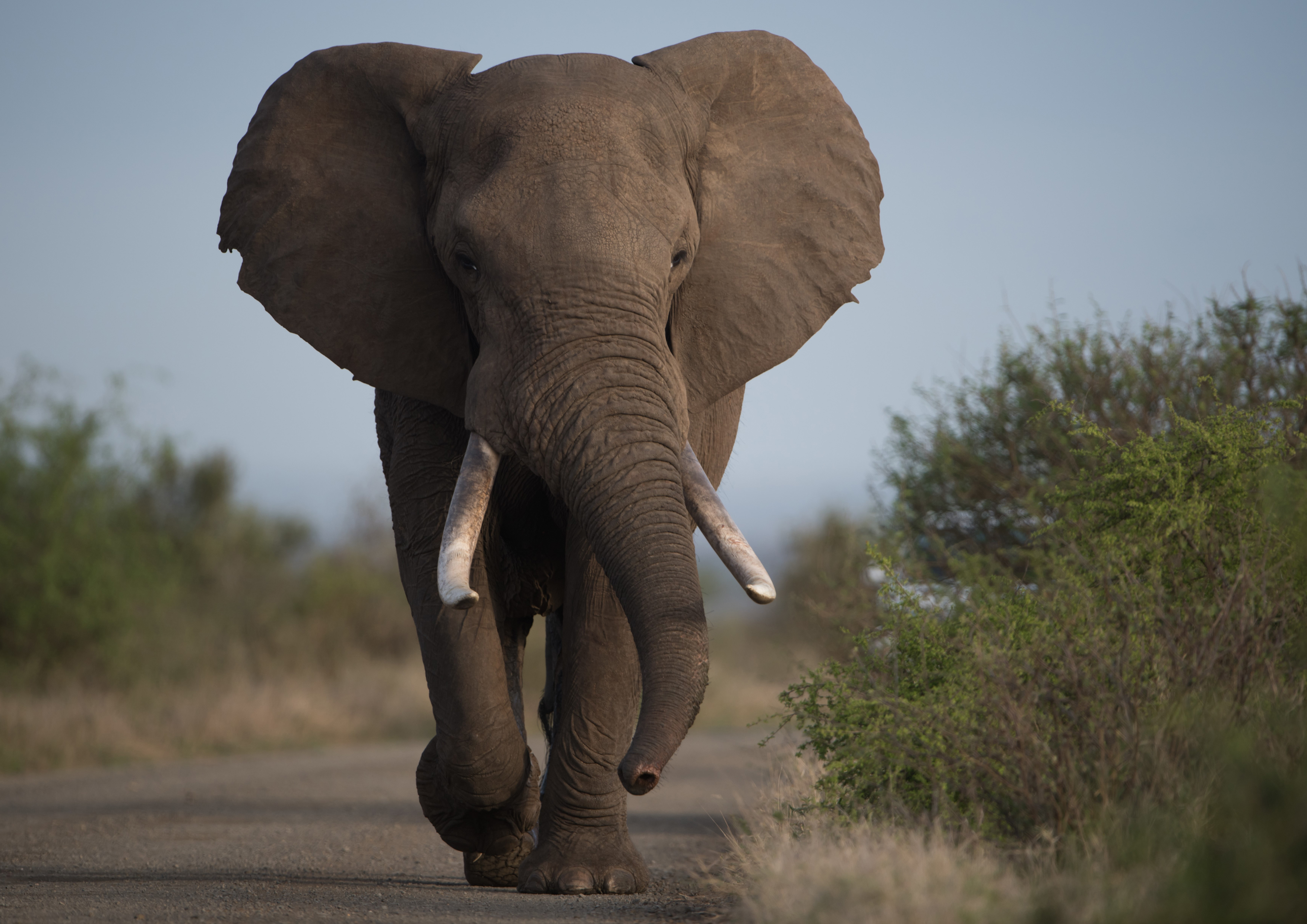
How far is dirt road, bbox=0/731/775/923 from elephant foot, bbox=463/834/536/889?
92 mm

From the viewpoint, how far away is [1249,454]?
20.4 feet

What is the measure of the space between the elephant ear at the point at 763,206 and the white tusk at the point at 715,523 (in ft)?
2.91

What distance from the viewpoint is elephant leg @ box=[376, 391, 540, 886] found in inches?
229

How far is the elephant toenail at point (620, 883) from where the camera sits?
5.77 meters

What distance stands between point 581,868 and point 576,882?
7cm

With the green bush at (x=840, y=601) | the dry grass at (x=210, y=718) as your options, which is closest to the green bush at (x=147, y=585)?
the dry grass at (x=210, y=718)

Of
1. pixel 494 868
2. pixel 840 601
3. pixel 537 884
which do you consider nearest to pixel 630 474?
pixel 537 884

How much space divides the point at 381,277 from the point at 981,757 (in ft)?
11.2

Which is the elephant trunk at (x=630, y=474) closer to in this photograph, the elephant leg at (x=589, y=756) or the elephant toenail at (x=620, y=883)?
the elephant leg at (x=589, y=756)

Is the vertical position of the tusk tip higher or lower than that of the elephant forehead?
lower

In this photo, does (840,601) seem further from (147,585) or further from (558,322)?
(147,585)

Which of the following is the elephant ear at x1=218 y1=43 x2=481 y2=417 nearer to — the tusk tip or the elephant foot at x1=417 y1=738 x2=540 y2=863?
the tusk tip

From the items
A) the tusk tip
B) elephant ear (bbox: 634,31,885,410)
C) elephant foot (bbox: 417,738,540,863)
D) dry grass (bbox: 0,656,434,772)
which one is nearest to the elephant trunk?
the tusk tip

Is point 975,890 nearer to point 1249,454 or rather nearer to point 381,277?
point 1249,454
